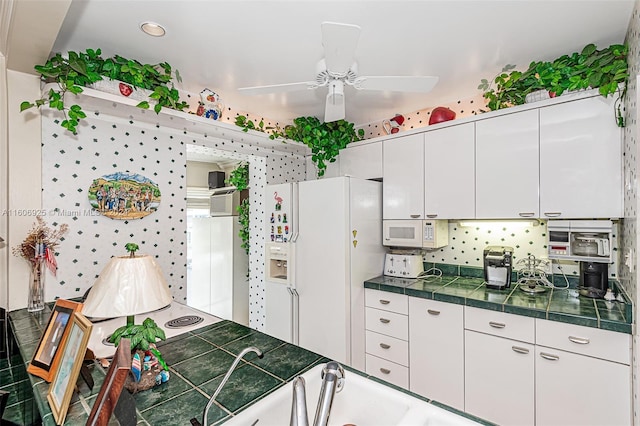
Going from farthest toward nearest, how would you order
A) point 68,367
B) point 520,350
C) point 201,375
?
1. point 520,350
2. point 201,375
3. point 68,367

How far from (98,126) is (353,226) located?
2024 mm

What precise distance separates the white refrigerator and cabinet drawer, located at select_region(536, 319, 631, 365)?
1.29 meters

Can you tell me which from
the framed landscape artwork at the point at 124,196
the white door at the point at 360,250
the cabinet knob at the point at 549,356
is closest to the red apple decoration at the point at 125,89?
the framed landscape artwork at the point at 124,196

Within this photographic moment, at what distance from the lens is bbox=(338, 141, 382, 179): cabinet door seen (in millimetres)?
2979

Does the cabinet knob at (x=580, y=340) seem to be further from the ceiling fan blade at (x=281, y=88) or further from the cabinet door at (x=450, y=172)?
the ceiling fan blade at (x=281, y=88)

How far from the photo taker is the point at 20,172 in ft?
6.17

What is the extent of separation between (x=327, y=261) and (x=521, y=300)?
143 cm

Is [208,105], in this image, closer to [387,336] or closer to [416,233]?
[416,233]

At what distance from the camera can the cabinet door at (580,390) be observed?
1.66m

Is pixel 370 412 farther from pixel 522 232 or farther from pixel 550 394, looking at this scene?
pixel 522 232

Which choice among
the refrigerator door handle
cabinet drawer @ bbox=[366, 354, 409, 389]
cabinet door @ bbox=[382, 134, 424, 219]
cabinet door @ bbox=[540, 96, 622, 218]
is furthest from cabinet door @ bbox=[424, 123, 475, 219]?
the refrigerator door handle

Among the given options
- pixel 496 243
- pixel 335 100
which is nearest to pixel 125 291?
pixel 335 100

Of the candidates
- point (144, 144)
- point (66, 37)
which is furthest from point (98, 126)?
point (66, 37)

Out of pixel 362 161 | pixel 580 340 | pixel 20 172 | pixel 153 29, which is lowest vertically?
pixel 580 340
